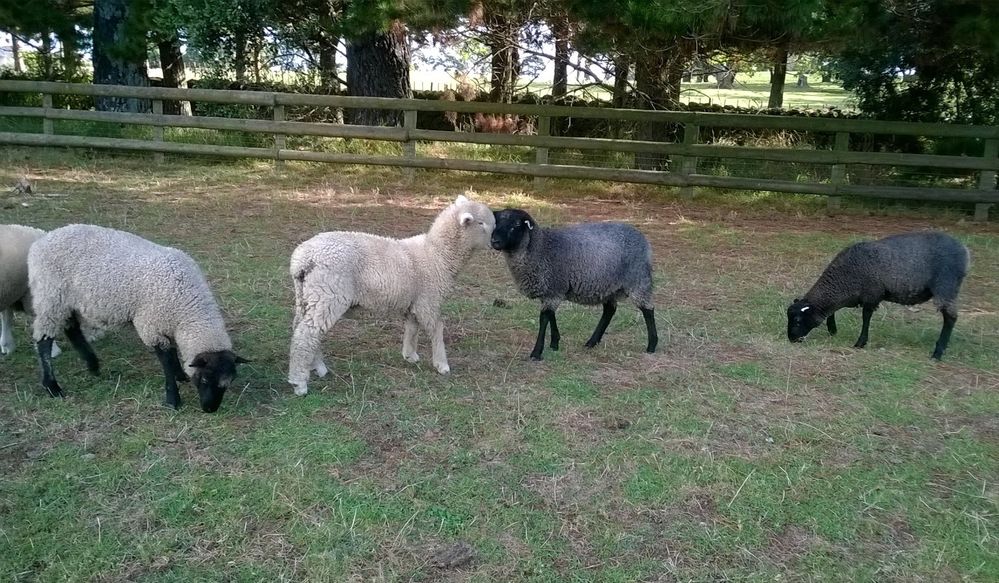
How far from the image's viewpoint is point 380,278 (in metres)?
5.16

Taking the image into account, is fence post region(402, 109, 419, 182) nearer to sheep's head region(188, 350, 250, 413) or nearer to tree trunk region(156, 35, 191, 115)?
tree trunk region(156, 35, 191, 115)

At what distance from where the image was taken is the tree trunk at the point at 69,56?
17219 millimetres

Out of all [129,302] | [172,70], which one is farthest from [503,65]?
[129,302]

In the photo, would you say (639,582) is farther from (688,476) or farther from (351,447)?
(351,447)

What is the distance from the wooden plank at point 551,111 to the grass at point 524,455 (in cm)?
529

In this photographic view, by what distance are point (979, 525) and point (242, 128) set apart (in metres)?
12.8

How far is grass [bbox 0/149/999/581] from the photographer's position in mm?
3375

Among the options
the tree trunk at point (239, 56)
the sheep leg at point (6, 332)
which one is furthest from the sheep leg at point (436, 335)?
the tree trunk at point (239, 56)

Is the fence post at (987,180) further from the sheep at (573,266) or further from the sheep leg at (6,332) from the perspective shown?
the sheep leg at (6,332)

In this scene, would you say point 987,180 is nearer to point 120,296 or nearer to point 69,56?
point 120,296

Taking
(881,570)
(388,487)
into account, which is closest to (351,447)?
(388,487)

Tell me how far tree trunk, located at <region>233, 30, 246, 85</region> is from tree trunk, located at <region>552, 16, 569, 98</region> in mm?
6652

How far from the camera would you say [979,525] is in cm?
372

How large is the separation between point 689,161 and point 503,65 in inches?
226
